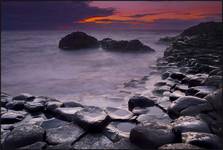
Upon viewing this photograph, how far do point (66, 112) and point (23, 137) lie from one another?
801 mm

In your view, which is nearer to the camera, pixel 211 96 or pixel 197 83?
pixel 211 96

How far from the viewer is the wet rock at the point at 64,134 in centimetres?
264

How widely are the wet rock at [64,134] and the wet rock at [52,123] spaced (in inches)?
7.2

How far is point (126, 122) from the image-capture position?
3244 mm

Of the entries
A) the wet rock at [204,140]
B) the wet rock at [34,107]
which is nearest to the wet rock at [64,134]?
the wet rock at [34,107]

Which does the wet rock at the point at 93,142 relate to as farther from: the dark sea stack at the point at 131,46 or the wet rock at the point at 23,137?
the dark sea stack at the point at 131,46

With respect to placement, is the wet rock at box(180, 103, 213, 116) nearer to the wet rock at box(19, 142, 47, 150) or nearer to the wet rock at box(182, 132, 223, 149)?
the wet rock at box(182, 132, 223, 149)

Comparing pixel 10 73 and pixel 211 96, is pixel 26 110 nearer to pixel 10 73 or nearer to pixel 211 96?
pixel 211 96

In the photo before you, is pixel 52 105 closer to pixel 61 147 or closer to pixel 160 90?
pixel 61 147

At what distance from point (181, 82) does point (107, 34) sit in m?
1.52

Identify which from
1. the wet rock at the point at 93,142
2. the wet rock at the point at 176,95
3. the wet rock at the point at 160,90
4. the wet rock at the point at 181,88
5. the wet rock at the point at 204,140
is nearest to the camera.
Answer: the wet rock at the point at 204,140

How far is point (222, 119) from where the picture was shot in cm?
278

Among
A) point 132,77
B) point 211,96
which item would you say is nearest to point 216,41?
point 132,77

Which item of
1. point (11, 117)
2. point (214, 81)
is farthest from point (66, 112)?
point (214, 81)
